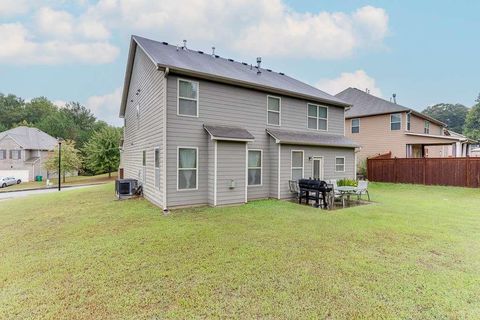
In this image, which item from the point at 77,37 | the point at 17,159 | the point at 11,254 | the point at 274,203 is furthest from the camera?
the point at 17,159

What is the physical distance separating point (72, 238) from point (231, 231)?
12.3ft

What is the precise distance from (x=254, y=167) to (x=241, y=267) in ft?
21.7

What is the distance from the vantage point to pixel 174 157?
28.1ft

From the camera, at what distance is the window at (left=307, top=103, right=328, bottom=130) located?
1270 centimetres

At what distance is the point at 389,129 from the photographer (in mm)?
19172

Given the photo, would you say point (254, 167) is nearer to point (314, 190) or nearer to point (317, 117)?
point (314, 190)

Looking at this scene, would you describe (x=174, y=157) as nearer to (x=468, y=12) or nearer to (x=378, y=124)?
(x=378, y=124)

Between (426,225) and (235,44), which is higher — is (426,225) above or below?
below

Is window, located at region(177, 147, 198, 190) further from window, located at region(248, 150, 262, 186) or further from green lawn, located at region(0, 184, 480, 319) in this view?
window, located at region(248, 150, 262, 186)

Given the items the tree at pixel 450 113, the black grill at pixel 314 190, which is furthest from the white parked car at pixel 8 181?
→ the tree at pixel 450 113

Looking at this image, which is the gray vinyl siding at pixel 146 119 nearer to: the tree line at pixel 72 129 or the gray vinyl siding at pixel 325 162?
the gray vinyl siding at pixel 325 162

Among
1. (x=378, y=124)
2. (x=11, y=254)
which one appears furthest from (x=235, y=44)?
(x=11, y=254)

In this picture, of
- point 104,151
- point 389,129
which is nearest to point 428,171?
point 389,129

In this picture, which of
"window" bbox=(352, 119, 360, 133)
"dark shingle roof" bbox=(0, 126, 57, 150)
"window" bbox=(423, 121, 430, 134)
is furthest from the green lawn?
"dark shingle roof" bbox=(0, 126, 57, 150)
